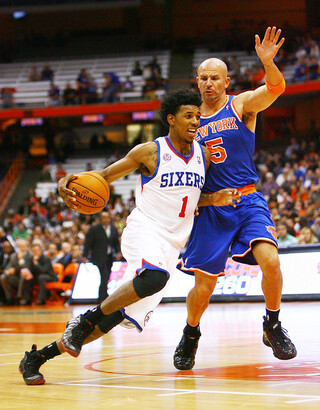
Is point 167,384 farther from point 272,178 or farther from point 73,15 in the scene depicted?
point 73,15

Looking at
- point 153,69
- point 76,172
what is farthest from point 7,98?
point 153,69

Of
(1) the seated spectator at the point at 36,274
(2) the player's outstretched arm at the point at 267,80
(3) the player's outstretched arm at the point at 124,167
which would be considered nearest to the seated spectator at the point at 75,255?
(1) the seated spectator at the point at 36,274

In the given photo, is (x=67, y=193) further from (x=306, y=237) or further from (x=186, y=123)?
(x=306, y=237)

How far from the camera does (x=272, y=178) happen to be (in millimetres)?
19172

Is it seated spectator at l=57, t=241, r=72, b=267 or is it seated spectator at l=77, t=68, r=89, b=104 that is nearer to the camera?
seated spectator at l=57, t=241, r=72, b=267

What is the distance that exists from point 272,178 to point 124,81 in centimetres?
1136

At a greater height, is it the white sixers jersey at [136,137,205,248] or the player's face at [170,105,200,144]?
the player's face at [170,105,200,144]

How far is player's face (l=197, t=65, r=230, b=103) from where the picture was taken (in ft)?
18.2

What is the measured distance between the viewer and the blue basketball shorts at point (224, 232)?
17.5 feet

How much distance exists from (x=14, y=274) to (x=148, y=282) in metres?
12.6

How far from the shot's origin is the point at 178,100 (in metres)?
5.16

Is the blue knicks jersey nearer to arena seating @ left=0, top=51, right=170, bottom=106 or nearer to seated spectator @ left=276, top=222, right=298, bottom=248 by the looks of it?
seated spectator @ left=276, top=222, right=298, bottom=248

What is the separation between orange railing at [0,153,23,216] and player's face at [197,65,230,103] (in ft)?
74.7

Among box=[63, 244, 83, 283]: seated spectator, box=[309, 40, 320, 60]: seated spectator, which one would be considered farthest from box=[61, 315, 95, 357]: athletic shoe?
box=[309, 40, 320, 60]: seated spectator
